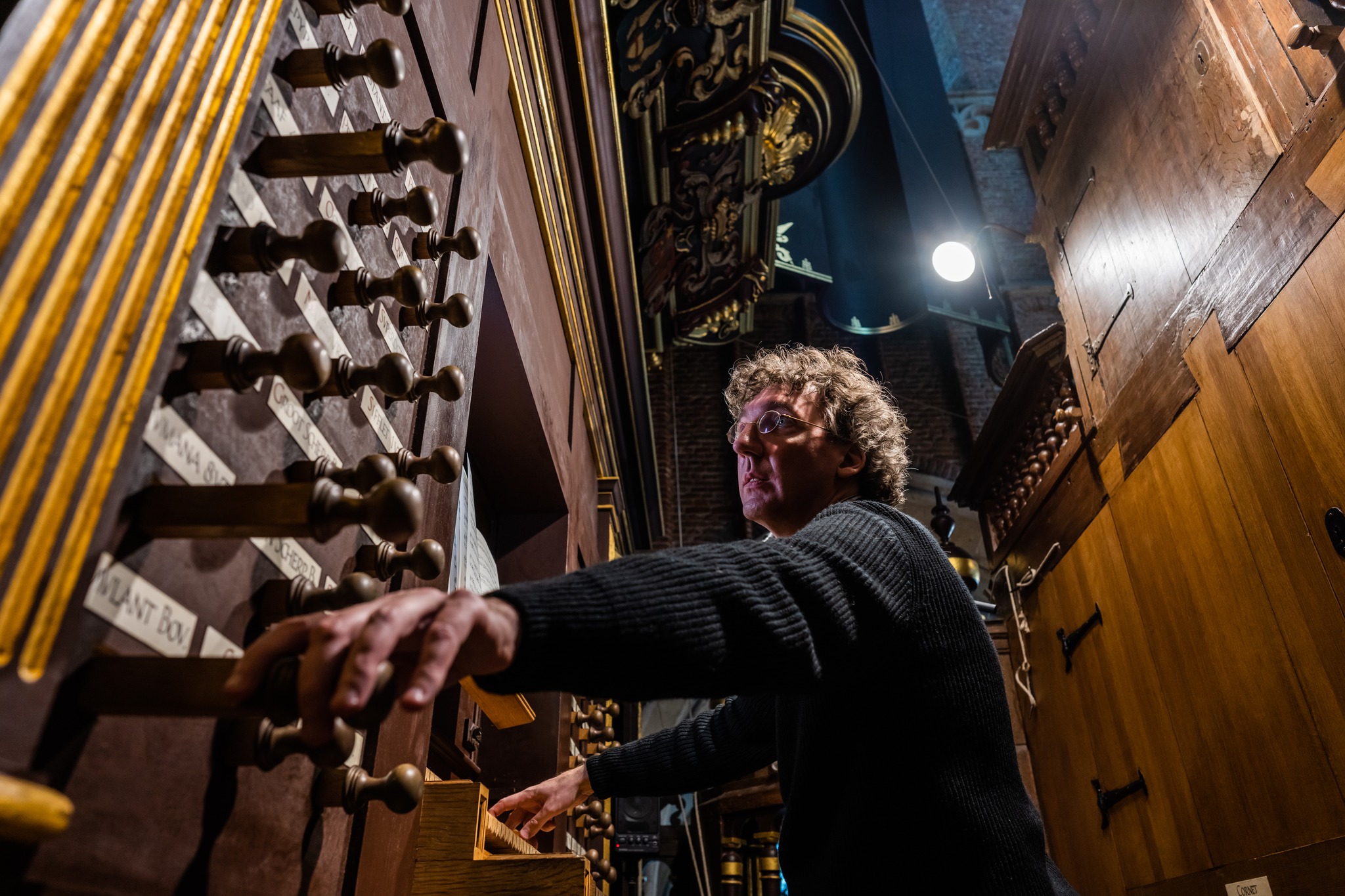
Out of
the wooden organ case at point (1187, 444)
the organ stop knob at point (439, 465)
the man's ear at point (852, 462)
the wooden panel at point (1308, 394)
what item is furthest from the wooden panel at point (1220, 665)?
the organ stop knob at point (439, 465)

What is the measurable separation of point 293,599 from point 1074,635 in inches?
160

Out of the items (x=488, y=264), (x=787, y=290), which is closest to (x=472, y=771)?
(x=488, y=264)

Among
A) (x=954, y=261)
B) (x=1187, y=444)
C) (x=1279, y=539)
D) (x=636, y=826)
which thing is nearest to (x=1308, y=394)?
(x=1279, y=539)

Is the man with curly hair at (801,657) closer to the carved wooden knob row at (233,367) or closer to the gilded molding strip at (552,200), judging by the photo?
the carved wooden knob row at (233,367)

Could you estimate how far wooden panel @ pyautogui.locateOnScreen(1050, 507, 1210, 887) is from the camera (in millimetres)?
3160

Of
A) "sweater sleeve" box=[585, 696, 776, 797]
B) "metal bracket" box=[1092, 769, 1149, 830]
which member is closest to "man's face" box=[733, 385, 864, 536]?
"sweater sleeve" box=[585, 696, 776, 797]

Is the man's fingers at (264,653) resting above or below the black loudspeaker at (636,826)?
below

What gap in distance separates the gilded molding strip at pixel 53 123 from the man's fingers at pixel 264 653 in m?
0.22

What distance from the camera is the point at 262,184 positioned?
0.78 meters

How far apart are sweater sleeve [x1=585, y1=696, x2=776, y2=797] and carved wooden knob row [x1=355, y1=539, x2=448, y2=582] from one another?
3.20ft

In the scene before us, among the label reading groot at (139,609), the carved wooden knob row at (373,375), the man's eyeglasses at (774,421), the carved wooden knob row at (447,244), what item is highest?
the man's eyeglasses at (774,421)

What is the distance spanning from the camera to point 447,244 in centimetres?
113

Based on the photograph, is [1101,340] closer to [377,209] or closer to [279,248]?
[377,209]

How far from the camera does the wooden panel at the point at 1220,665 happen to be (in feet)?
8.04
